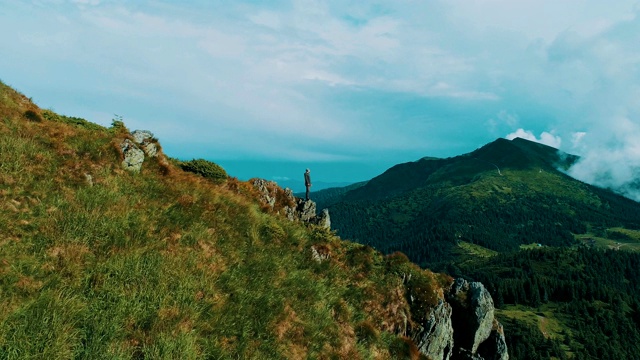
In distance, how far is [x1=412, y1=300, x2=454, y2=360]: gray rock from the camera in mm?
22516

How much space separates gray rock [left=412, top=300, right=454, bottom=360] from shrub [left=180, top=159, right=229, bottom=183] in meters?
16.5

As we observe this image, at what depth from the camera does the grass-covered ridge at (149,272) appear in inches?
346

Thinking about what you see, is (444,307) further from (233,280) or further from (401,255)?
(233,280)

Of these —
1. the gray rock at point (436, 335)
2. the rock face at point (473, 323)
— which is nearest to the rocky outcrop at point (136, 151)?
the gray rock at point (436, 335)

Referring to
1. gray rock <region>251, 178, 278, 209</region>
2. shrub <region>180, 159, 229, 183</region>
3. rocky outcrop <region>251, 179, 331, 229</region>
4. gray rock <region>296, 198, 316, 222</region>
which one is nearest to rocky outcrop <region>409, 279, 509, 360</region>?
rocky outcrop <region>251, 179, 331, 229</region>

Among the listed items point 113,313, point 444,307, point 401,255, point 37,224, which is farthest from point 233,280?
point 444,307

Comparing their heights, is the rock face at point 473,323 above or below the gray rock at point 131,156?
below

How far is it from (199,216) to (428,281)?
55.2ft

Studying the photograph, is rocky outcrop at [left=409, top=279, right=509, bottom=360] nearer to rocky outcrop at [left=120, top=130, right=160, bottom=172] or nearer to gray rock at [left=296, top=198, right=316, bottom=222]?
gray rock at [left=296, top=198, right=316, bottom=222]

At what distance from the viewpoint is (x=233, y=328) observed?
10844 millimetres

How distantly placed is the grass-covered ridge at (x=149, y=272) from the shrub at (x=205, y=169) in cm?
416

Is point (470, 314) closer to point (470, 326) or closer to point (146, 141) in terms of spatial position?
point (470, 326)

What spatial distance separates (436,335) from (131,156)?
69.3ft

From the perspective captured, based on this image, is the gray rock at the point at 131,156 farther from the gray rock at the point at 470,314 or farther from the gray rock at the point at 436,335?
the gray rock at the point at 470,314
